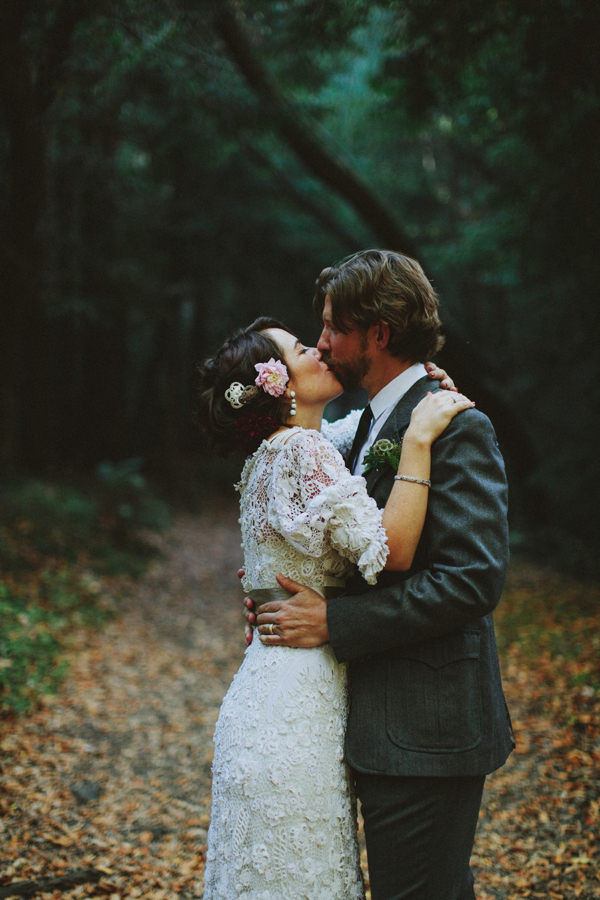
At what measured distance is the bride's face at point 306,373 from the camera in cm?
237

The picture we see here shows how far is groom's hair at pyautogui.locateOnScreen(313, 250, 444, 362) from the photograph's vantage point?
2.21 metres

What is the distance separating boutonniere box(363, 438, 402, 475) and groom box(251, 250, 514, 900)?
0.03 m

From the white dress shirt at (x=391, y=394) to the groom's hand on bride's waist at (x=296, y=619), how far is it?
0.55 metres

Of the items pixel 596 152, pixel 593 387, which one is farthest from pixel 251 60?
pixel 593 387

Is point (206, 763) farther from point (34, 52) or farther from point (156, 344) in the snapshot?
point (156, 344)

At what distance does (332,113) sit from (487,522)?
1004 centimetres

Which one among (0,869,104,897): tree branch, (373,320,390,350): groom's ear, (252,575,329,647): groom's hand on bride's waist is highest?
(373,320,390,350): groom's ear

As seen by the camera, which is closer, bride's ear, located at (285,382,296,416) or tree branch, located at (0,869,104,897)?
bride's ear, located at (285,382,296,416)

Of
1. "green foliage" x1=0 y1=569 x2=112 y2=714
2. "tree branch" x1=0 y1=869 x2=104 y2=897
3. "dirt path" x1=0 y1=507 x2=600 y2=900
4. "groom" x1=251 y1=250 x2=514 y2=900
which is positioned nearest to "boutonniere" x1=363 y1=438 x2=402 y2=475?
"groom" x1=251 y1=250 x2=514 y2=900

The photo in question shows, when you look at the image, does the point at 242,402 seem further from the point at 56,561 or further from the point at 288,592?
the point at 56,561

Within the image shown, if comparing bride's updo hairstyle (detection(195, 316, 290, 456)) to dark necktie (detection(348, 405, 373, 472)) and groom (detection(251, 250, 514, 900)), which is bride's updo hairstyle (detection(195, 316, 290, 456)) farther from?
groom (detection(251, 250, 514, 900))

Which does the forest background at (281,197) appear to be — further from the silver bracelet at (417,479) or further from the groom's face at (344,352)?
the silver bracelet at (417,479)

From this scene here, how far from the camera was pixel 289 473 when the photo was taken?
84.1 inches

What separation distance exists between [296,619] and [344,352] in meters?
0.92
